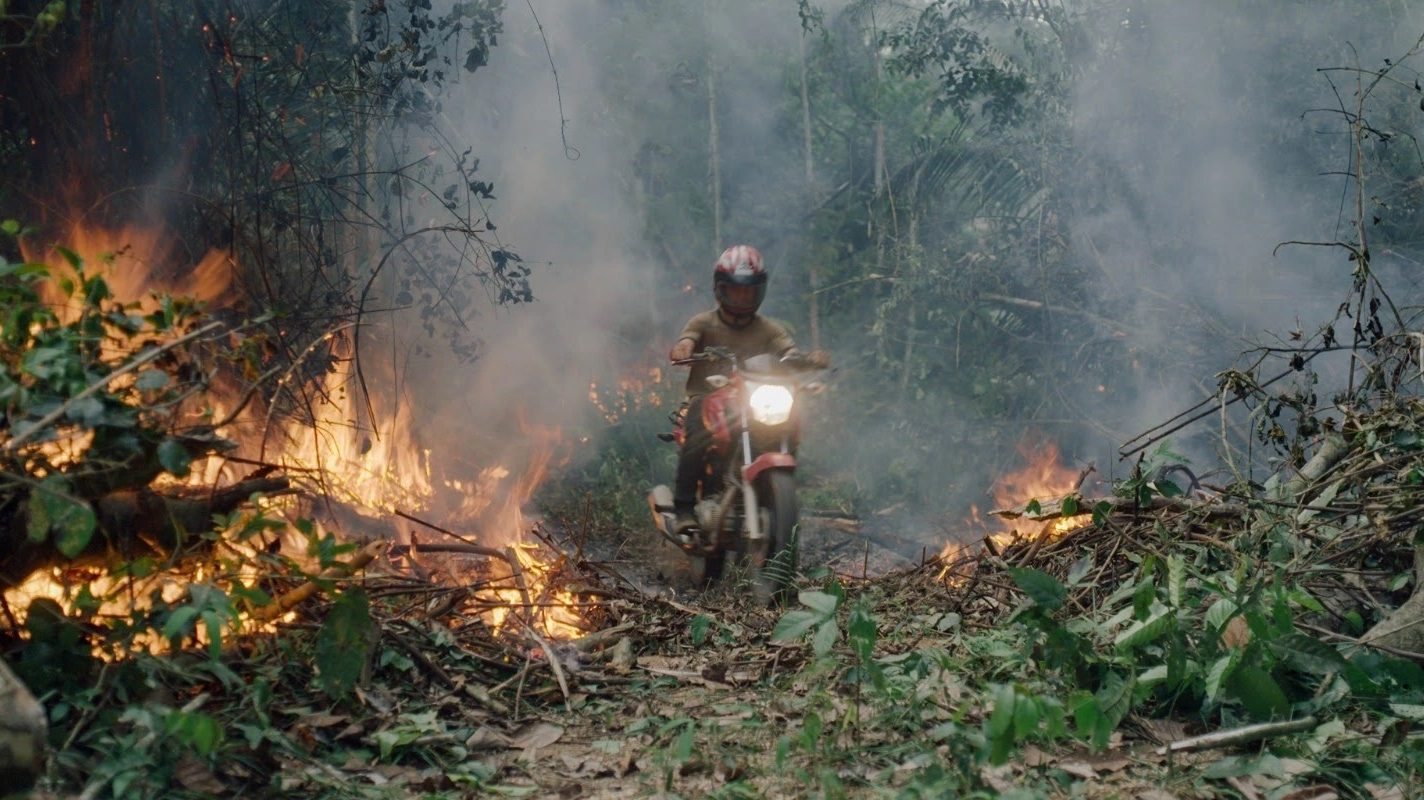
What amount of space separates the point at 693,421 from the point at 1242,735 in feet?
14.3

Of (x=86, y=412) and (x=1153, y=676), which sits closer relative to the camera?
(x=86, y=412)

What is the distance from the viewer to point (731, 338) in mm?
7543

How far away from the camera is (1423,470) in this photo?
4.30 m

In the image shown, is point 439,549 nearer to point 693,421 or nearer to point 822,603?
point 822,603

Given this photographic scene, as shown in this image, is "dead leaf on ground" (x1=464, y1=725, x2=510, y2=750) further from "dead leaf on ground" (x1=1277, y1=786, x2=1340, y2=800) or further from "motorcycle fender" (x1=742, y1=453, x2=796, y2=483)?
"motorcycle fender" (x1=742, y1=453, x2=796, y2=483)

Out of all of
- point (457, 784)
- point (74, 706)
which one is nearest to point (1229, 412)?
point (457, 784)

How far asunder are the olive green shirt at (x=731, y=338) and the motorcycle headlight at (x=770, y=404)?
0.87 meters

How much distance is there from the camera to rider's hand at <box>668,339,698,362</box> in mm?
7028

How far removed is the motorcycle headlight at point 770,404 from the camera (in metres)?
6.59

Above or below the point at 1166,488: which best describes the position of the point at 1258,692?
below

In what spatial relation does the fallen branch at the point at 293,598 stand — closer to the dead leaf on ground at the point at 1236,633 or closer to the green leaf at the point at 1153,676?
the green leaf at the point at 1153,676

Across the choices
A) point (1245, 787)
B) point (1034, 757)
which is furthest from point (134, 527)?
point (1245, 787)

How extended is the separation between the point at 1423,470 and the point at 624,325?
12261mm

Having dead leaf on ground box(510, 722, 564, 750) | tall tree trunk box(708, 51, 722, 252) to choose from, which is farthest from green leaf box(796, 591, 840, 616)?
tall tree trunk box(708, 51, 722, 252)
